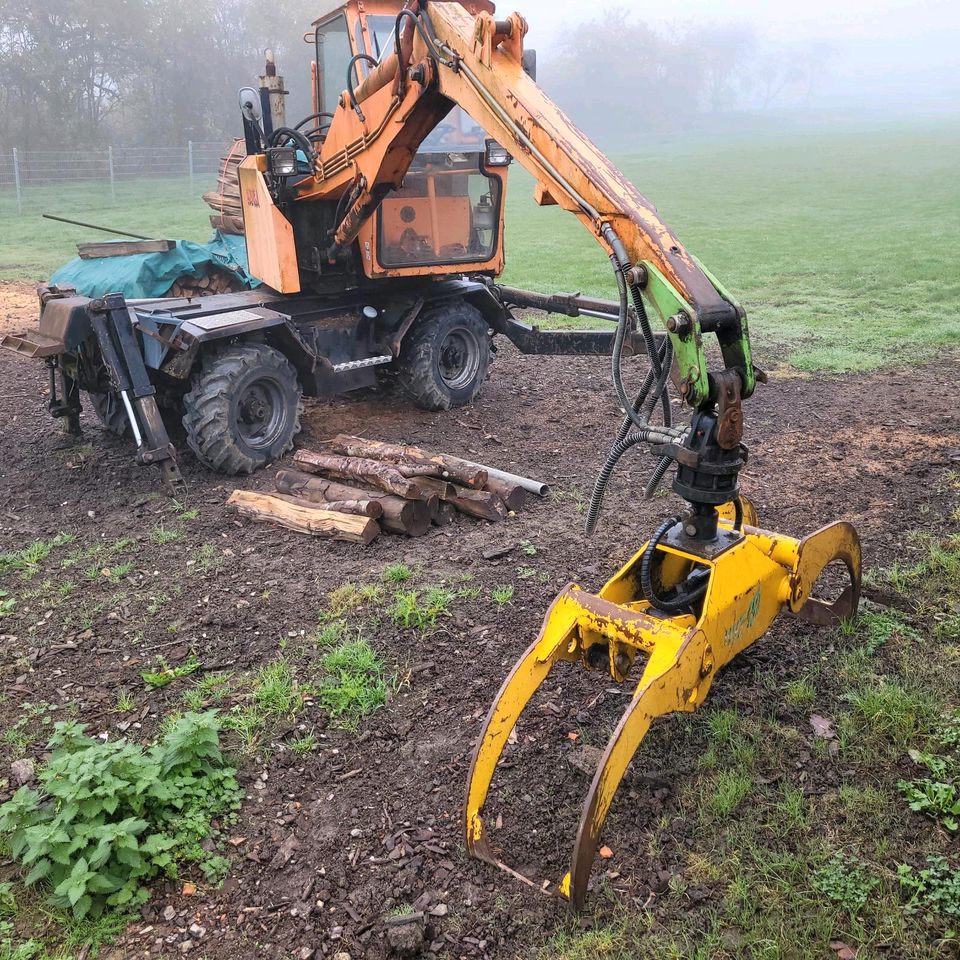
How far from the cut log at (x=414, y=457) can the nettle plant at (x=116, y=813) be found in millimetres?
2612

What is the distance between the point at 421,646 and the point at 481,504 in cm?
151

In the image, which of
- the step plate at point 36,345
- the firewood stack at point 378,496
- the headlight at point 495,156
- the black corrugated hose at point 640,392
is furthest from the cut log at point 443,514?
the headlight at point 495,156

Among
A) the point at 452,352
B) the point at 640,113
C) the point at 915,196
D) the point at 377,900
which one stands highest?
the point at 640,113

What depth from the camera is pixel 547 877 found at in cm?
313

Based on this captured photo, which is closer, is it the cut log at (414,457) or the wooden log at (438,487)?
the wooden log at (438,487)

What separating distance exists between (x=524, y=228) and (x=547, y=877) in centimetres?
2205

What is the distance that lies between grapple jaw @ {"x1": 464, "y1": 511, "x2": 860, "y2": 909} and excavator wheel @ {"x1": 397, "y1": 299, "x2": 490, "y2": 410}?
173 inches

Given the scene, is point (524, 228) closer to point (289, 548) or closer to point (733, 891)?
point (289, 548)

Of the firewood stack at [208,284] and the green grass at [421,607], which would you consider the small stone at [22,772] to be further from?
the firewood stack at [208,284]

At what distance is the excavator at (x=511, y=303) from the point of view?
10.8 feet

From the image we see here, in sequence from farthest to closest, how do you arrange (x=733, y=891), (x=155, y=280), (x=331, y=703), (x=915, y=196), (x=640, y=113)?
(x=640, y=113) → (x=915, y=196) → (x=155, y=280) → (x=331, y=703) → (x=733, y=891)

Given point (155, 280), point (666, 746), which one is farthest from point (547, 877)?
point (155, 280)

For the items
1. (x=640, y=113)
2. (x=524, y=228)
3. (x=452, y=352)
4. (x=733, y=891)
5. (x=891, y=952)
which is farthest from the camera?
(x=640, y=113)

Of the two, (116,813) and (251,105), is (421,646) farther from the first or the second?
(251,105)
